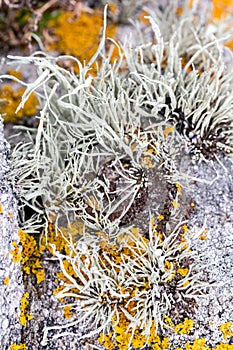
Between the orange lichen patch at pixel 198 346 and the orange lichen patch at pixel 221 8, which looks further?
the orange lichen patch at pixel 221 8

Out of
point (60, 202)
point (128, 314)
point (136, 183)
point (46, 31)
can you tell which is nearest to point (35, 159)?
point (60, 202)

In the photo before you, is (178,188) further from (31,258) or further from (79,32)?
(79,32)

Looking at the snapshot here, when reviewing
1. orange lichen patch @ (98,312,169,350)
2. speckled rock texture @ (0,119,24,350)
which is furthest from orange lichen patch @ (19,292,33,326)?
orange lichen patch @ (98,312,169,350)

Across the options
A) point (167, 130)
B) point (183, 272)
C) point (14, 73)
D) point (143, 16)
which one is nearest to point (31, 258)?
point (183, 272)

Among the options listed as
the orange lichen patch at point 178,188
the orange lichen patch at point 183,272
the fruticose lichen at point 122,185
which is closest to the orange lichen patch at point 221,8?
the fruticose lichen at point 122,185

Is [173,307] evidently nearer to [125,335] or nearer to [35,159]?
[125,335]

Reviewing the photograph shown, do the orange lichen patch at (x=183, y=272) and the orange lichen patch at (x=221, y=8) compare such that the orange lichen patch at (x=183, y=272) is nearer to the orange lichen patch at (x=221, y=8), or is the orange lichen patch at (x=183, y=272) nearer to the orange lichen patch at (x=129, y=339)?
the orange lichen patch at (x=129, y=339)

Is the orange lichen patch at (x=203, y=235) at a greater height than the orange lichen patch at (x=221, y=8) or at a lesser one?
lesser
